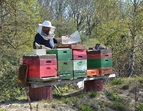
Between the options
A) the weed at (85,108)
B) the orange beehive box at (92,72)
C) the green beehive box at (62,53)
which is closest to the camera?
the weed at (85,108)

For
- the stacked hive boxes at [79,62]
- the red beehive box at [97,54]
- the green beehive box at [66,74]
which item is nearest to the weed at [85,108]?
the green beehive box at [66,74]

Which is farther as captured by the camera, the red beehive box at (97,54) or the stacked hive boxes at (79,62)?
the red beehive box at (97,54)

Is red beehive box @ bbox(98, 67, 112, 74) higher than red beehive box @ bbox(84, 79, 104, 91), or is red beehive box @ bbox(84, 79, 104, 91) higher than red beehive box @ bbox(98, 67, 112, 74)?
red beehive box @ bbox(98, 67, 112, 74)

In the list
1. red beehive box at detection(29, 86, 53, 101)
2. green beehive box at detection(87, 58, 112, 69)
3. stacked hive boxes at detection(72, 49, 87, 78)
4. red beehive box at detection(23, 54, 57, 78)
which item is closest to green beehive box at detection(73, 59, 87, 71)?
stacked hive boxes at detection(72, 49, 87, 78)

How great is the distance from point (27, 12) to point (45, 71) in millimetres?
7755

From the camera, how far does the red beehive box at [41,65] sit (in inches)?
250

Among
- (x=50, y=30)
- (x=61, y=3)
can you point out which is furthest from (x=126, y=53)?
(x=61, y=3)

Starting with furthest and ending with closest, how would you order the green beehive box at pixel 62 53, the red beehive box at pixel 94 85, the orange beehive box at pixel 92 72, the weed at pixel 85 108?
the red beehive box at pixel 94 85 → the orange beehive box at pixel 92 72 → the green beehive box at pixel 62 53 → the weed at pixel 85 108

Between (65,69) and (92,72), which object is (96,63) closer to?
(92,72)

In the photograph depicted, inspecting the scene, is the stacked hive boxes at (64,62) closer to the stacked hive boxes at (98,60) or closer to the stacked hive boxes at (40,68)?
the stacked hive boxes at (40,68)

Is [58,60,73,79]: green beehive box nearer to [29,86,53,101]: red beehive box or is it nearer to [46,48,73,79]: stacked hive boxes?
[46,48,73,79]: stacked hive boxes

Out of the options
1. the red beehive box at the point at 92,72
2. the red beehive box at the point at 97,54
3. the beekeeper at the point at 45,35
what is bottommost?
the red beehive box at the point at 92,72

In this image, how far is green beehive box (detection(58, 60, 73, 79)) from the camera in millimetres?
6840

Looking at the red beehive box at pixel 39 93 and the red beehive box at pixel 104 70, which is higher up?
the red beehive box at pixel 104 70
